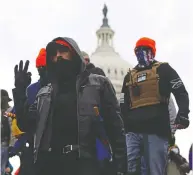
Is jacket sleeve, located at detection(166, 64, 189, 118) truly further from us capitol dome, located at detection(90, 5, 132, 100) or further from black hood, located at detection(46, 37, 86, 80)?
us capitol dome, located at detection(90, 5, 132, 100)

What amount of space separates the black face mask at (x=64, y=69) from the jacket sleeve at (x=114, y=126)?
1.02 feet

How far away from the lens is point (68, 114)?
5363 millimetres

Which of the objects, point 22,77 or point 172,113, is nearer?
point 22,77

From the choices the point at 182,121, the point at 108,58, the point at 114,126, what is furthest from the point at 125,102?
the point at 108,58

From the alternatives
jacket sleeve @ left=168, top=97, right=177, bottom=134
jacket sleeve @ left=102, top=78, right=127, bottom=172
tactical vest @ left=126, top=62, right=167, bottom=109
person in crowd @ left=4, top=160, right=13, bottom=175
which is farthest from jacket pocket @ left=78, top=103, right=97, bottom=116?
person in crowd @ left=4, top=160, right=13, bottom=175

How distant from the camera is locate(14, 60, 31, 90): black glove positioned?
217 inches

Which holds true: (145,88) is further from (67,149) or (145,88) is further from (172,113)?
(67,149)

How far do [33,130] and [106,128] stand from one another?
24.8 inches

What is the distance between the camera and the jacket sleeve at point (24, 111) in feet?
18.1

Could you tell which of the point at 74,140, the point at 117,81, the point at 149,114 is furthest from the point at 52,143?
the point at 117,81

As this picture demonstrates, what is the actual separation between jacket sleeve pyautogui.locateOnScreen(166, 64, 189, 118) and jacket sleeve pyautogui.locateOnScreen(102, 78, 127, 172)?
1659 millimetres

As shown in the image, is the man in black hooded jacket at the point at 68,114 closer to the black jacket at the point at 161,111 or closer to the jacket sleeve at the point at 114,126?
the jacket sleeve at the point at 114,126

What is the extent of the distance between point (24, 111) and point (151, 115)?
2.17 metres

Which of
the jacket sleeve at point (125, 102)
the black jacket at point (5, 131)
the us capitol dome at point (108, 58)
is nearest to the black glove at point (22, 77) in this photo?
the jacket sleeve at point (125, 102)
